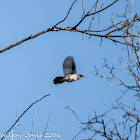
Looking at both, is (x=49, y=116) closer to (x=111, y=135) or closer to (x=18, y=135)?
(x=18, y=135)

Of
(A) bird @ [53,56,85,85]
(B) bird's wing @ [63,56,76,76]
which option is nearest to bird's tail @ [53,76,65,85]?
(A) bird @ [53,56,85,85]

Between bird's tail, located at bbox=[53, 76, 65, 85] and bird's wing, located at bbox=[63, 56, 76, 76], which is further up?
bird's wing, located at bbox=[63, 56, 76, 76]

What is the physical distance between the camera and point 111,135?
3520mm

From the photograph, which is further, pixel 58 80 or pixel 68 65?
pixel 58 80

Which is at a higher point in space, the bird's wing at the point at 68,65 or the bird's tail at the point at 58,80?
the bird's wing at the point at 68,65

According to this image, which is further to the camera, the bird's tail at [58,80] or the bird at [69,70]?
the bird's tail at [58,80]

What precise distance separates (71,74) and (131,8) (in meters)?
1.66

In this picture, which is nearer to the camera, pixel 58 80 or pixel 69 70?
pixel 69 70

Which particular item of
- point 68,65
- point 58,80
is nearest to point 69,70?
point 68,65

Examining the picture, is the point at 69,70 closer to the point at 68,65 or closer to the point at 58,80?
the point at 68,65

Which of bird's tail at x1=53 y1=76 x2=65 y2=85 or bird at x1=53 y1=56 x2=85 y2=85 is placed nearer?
bird at x1=53 y1=56 x2=85 y2=85

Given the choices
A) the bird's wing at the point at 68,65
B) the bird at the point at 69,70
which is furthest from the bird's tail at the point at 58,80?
the bird's wing at the point at 68,65

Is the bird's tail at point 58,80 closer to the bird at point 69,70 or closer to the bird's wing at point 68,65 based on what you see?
the bird at point 69,70

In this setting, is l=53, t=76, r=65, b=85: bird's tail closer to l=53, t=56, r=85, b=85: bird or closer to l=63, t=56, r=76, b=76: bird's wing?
l=53, t=56, r=85, b=85: bird
